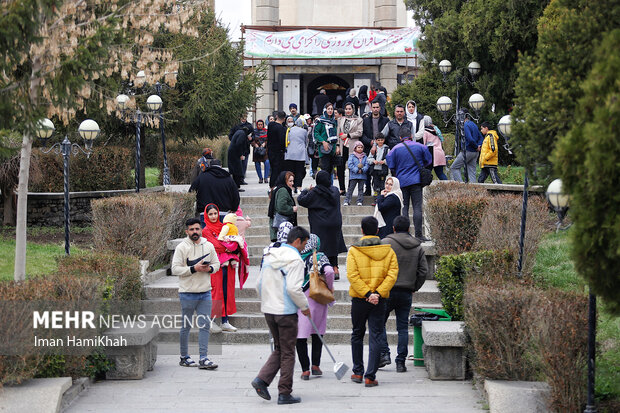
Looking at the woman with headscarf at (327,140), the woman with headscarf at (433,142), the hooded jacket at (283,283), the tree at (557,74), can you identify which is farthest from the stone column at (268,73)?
the tree at (557,74)

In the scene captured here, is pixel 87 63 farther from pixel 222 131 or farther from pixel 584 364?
pixel 222 131

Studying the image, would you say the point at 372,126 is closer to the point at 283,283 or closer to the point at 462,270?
the point at 462,270

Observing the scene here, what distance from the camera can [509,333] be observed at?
30.1ft

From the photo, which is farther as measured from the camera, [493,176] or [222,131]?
[222,131]

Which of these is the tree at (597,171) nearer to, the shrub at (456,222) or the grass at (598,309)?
the grass at (598,309)

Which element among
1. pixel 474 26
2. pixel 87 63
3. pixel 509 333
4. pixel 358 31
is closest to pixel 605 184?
pixel 509 333

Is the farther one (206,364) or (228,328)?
(228,328)

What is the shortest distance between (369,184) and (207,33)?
9.47 meters

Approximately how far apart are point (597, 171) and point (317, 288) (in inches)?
171

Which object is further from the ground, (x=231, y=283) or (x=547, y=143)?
(x=547, y=143)

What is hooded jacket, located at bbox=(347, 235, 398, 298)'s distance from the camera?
9.84m

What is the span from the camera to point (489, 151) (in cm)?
2028

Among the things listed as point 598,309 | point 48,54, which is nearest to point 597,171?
point 598,309

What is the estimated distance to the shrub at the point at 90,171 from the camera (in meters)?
21.9
